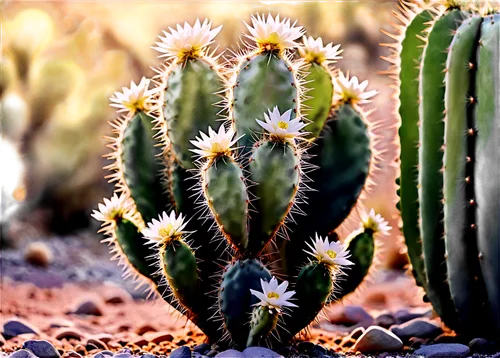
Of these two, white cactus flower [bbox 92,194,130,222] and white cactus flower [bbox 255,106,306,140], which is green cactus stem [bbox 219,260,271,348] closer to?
white cactus flower [bbox 255,106,306,140]

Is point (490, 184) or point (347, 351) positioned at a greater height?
point (490, 184)

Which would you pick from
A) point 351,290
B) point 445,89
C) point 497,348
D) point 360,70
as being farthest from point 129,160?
point 360,70

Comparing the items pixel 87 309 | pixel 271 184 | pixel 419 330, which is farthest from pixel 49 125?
pixel 271 184

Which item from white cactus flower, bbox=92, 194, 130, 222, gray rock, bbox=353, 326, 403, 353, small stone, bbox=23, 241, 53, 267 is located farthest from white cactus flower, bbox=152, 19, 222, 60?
small stone, bbox=23, 241, 53, 267

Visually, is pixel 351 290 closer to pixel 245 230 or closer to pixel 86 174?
pixel 245 230

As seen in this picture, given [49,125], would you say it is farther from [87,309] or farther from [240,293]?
[240,293]

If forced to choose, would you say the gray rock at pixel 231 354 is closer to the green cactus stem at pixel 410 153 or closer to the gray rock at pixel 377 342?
the gray rock at pixel 377 342
